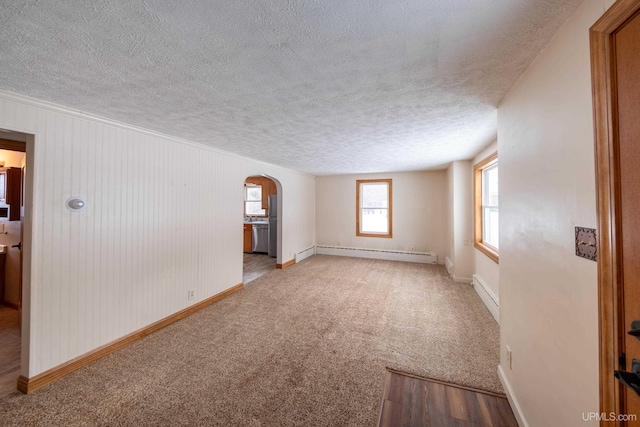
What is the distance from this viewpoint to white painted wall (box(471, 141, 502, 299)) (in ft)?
9.89

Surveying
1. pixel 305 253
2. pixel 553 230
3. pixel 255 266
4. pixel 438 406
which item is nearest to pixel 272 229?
pixel 305 253

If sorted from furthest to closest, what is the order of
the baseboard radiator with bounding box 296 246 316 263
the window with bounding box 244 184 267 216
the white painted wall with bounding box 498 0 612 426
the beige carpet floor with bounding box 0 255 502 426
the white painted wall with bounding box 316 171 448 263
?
the window with bounding box 244 184 267 216 → the baseboard radiator with bounding box 296 246 316 263 → the white painted wall with bounding box 316 171 448 263 → the beige carpet floor with bounding box 0 255 502 426 → the white painted wall with bounding box 498 0 612 426

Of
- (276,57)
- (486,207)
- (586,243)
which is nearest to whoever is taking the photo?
(586,243)

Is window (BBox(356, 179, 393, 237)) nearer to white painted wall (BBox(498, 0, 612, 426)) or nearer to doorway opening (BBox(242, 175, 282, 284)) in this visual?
doorway opening (BBox(242, 175, 282, 284))

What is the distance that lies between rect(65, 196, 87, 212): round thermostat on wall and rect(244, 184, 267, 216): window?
5451 mm

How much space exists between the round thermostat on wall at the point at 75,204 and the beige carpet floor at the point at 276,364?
1.38 meters

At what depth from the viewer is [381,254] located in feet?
19.9

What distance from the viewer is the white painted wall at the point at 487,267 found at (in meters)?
3.02

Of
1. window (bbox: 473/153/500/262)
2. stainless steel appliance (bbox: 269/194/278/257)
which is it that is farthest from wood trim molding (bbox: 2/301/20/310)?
window (bbox: 473/153/500/262)

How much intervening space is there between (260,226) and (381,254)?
3380mm

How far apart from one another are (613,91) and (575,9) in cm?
47

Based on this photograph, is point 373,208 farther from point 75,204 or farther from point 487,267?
point 75,204

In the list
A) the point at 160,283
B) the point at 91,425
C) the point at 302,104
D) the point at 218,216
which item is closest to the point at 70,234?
the point at 160,283

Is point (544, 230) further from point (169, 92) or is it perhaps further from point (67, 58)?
point (67, 58)
